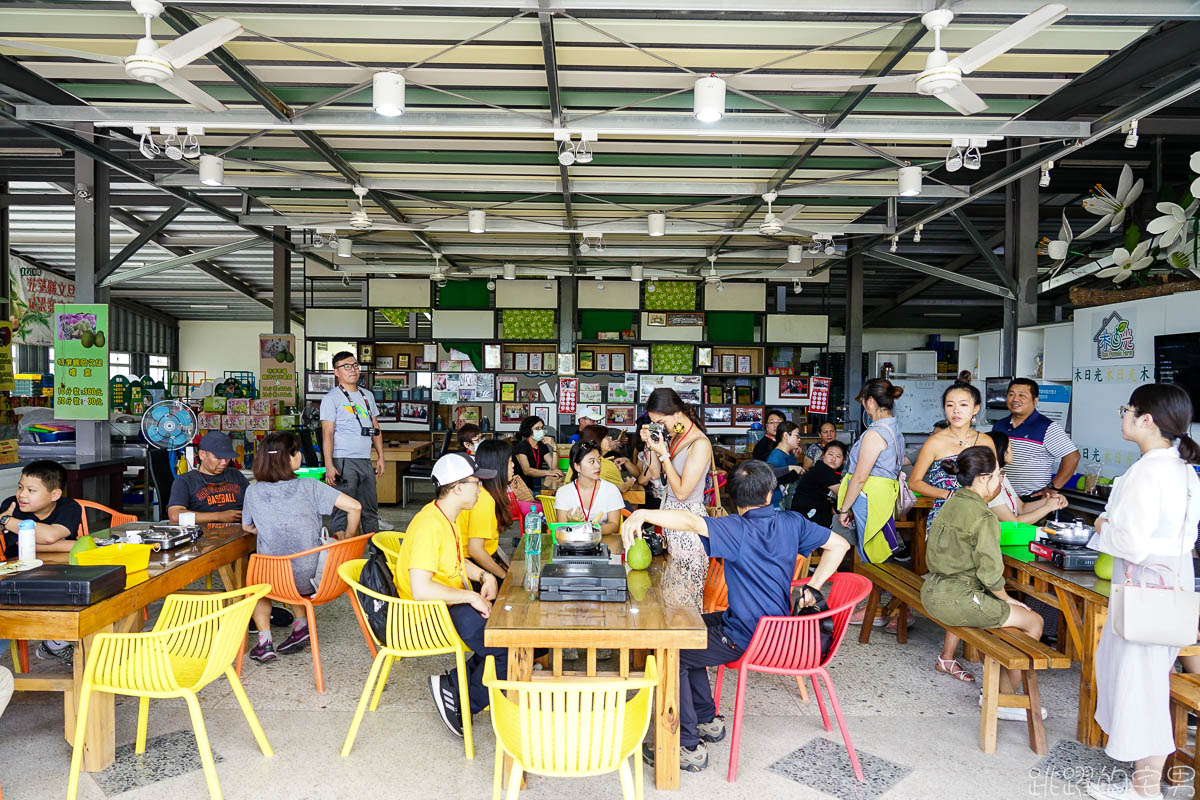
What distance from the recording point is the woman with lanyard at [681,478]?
12.1 feet

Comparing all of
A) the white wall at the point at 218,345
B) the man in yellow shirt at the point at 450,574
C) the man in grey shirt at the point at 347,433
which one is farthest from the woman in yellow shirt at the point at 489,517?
the white wall at the point at 218,345

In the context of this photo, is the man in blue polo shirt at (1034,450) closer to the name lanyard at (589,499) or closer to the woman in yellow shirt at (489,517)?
the name lanyard at (589,499)

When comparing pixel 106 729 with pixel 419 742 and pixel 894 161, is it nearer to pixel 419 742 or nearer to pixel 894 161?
pixel 419 742

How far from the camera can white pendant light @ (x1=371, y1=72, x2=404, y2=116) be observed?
12.9 feet

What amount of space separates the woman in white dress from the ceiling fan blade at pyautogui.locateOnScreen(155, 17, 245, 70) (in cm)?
413

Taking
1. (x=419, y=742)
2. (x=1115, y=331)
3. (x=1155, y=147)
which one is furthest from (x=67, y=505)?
(x=1155, y=147)

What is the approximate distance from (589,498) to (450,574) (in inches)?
47.7

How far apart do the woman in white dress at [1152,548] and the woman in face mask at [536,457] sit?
4.42 m

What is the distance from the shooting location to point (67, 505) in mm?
4184

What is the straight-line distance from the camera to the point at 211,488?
4906mm

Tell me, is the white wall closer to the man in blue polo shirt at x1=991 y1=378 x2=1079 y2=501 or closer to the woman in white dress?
the man in blue polo shirt at x1=991 y1=378 x2=1079 y2=501

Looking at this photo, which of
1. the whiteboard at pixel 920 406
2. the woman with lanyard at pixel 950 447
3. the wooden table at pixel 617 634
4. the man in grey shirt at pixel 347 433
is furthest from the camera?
the whiteboard at pixel 920 406

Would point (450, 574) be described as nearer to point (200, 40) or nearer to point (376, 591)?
point (376, 591)

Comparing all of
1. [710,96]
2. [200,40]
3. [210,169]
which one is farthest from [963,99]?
[210,169]
